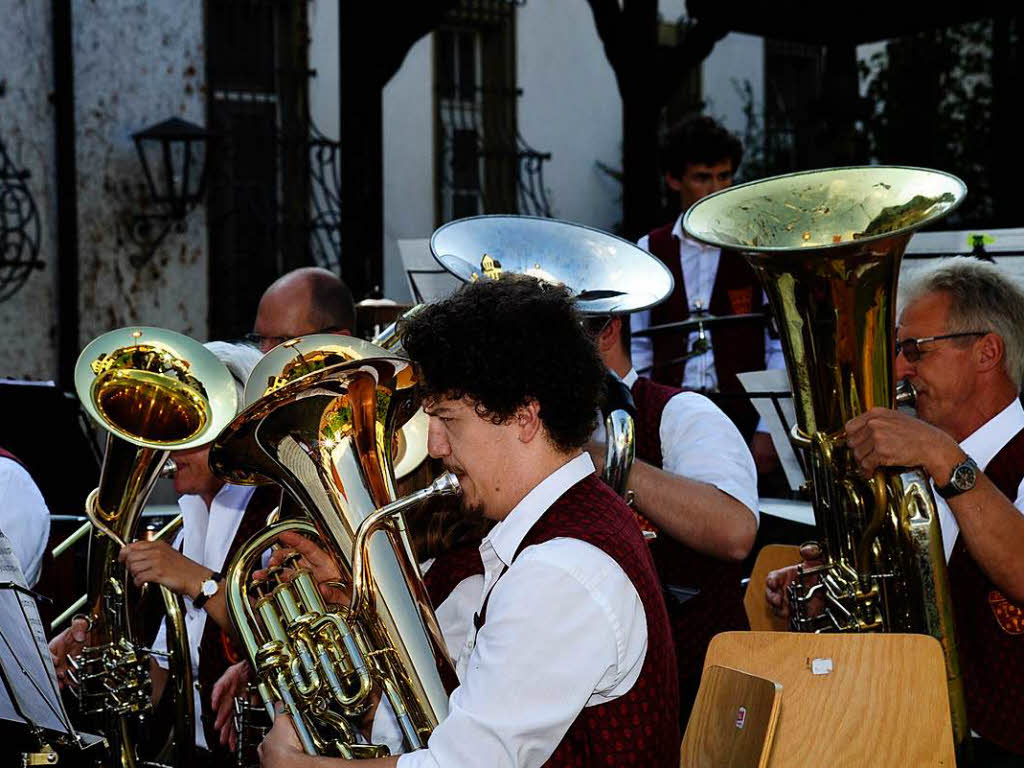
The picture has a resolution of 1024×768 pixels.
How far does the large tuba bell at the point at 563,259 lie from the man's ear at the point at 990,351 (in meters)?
0.68

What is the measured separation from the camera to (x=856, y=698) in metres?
2.07

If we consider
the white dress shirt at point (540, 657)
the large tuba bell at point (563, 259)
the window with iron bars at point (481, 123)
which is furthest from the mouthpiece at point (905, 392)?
the window with iron bars at point (481, 123)

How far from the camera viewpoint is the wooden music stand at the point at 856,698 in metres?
2.03

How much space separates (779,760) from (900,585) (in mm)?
536

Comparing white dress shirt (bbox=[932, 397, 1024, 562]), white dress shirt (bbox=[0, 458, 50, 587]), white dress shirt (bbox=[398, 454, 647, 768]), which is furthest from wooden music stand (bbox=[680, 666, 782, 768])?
white dress shirt (bbox=[0, 458, 50, 587])

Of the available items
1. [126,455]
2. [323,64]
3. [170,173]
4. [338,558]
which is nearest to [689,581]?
[338,558]

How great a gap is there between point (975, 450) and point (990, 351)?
215 millimetres

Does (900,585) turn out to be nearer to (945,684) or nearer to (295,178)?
(945,684)

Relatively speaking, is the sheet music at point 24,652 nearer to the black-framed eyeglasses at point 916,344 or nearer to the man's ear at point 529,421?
the man's ear at point 529,421

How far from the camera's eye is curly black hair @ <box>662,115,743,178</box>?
4.57 metres

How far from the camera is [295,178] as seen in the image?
891cm

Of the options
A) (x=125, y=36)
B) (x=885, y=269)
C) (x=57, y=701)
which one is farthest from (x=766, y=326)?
(x=125, y=36)

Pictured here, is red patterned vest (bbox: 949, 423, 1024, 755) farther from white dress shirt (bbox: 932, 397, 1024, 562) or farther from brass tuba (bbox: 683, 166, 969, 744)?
brass tuba (bbox: 683, 166, 969, 744)

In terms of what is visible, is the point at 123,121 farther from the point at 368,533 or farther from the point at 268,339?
the point at 368,533
